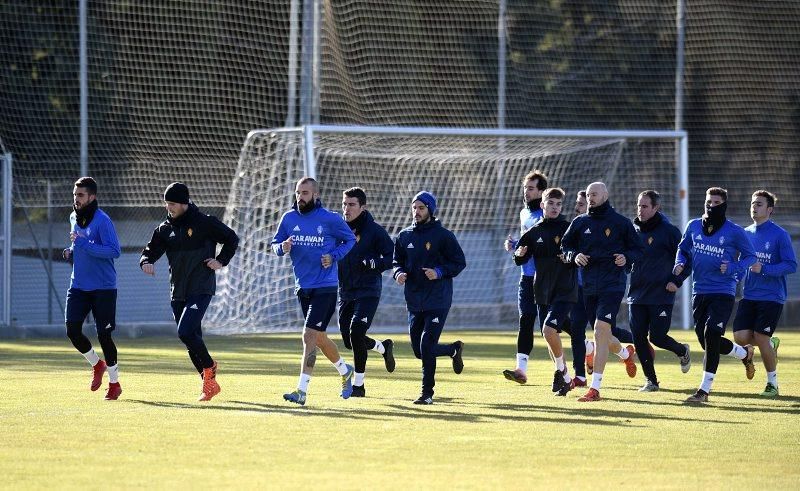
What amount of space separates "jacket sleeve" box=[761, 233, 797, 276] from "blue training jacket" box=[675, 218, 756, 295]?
702mm

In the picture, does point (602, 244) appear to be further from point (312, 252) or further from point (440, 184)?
point (440, 184)

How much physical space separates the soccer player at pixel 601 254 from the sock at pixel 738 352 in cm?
195

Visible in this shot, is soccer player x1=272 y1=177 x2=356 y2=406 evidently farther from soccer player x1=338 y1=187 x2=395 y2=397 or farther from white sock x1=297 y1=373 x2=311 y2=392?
soccer player x1=338 y1=187 x2=395 y2=397

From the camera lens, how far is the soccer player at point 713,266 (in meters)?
13.7

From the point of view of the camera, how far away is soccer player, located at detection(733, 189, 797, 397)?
14.6 m

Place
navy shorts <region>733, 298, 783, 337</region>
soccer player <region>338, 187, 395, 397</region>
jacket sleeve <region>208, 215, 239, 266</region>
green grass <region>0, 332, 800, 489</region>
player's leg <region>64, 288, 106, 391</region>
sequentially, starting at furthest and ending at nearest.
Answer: navy shorts <region>733, 298, 783, 337</region> < player's leg <region>64, 288, 106, 391</region> < soccer player <region>338, 187, 395, 397</region> < jacket sleeve <region>208, 215, 239, 266</region> < green grass <region>0, 332, 800, 489</region>

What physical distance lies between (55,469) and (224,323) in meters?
16.9

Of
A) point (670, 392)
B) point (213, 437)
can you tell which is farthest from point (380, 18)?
point (213, 437)

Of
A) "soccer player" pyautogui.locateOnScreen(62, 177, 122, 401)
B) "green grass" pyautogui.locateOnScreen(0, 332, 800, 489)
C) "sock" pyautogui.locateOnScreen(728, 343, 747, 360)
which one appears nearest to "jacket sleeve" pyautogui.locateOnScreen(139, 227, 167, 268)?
"soccer player" pyautogui.locateOnScreen(62, 177, 122, 401)

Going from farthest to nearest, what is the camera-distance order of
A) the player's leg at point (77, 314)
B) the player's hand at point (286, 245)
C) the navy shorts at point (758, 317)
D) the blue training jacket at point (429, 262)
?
the navy shorts at point (758, 317)
the player's leg at point (77, 314)
the blue training jacket at point (429, 262)
the player's hand at point (286, 245)

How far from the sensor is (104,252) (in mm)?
13758

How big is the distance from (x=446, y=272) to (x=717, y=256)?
2834 mm

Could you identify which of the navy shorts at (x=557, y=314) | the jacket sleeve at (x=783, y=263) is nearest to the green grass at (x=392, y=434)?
the navy shorts at (x=557, y=314)

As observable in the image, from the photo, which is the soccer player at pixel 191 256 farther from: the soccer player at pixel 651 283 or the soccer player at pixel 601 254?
the soccer player at pixel 651 283
